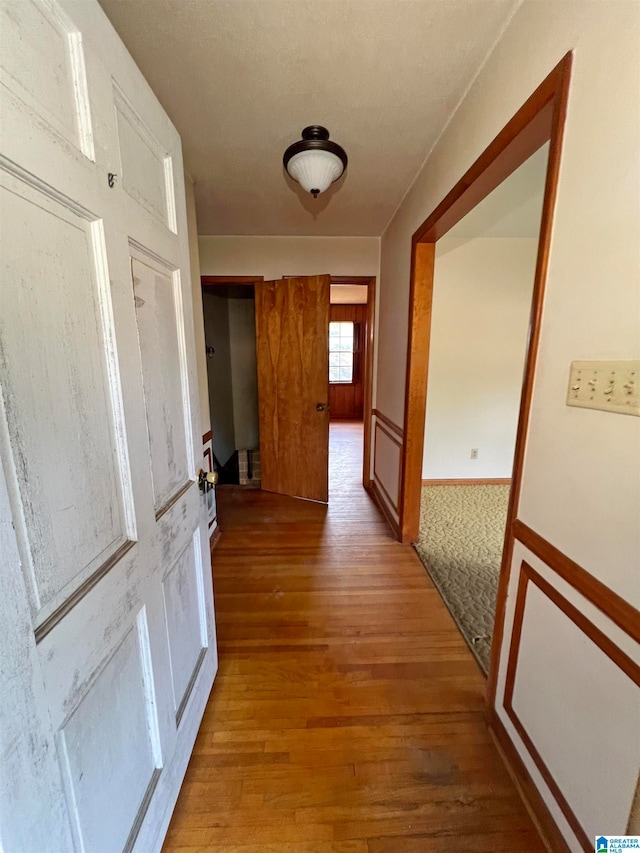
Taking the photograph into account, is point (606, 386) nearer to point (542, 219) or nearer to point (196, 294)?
point (542, 219)

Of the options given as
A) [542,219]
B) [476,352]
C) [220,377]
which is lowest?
[220,377]

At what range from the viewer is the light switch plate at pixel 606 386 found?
2.39 feet

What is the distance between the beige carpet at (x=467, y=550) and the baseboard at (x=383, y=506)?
0.19m

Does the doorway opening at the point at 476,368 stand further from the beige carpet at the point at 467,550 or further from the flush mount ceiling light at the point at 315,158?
the flush mount ceiling light at the point at 315,158

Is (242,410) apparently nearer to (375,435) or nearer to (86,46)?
(375,435)

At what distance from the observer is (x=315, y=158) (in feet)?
4.91

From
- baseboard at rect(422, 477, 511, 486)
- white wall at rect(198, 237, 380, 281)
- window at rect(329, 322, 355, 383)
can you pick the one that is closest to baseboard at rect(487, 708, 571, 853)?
baseboard at rect(422, 477, 511, 486)

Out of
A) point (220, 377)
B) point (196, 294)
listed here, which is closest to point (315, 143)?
point (196, 294)

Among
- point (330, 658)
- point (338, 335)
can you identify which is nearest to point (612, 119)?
point (330, 658)

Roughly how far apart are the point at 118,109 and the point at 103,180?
23 centimetres

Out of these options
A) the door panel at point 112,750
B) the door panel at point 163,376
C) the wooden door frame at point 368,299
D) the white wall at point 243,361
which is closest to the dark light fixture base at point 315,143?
the door panel at point 163,376

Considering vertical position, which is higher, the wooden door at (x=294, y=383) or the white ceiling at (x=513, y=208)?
the white ceiling at (x=513, y=208)

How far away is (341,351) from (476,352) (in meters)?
4.07

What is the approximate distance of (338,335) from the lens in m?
7.27
